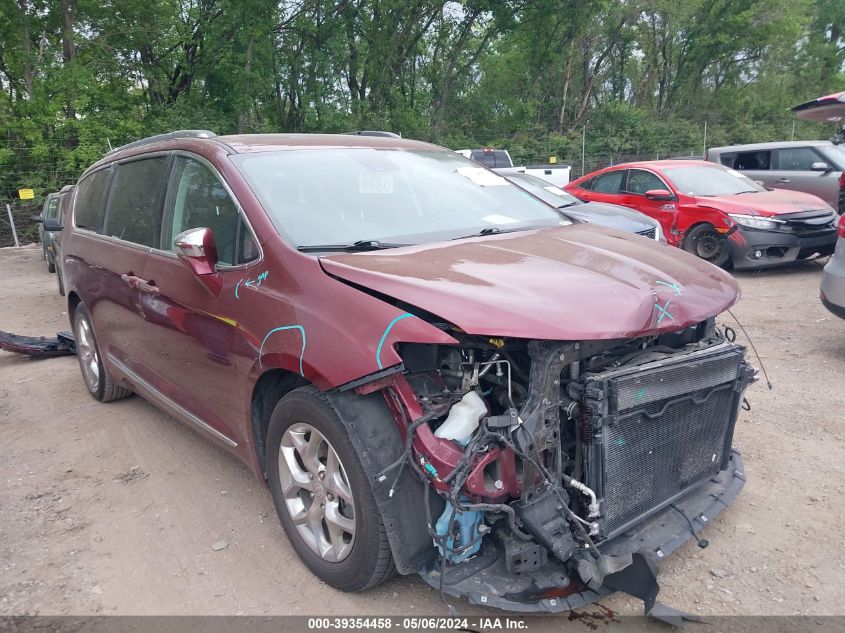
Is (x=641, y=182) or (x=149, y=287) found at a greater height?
(x=149, y=287)

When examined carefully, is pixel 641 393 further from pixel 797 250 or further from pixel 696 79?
pixel 696 79

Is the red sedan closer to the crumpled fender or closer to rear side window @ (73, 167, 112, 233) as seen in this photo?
rear side window @ (73, 167, 112, 233)

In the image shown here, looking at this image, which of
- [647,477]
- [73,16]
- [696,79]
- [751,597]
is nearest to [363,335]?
[647,477]

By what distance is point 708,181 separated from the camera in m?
9.36

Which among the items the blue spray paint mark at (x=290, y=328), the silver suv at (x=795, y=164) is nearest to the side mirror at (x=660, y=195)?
the silver suv at (x=795, y=164)

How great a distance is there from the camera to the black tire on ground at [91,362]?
4.96m

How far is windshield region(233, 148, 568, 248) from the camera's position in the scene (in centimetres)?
299

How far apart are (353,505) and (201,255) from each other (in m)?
1.35

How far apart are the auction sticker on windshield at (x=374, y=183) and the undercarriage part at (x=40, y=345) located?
435cm

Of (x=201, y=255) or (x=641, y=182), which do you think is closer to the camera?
(x=201, y=255)

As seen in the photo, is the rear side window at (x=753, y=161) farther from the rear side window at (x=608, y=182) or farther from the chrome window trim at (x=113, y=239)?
the chrome window trim at (x=113, y=239)

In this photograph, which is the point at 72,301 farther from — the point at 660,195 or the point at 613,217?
the point at 660,195

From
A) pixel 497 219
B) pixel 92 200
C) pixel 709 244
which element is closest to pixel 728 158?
pixel 709 244

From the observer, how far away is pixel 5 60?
20.9 meters
